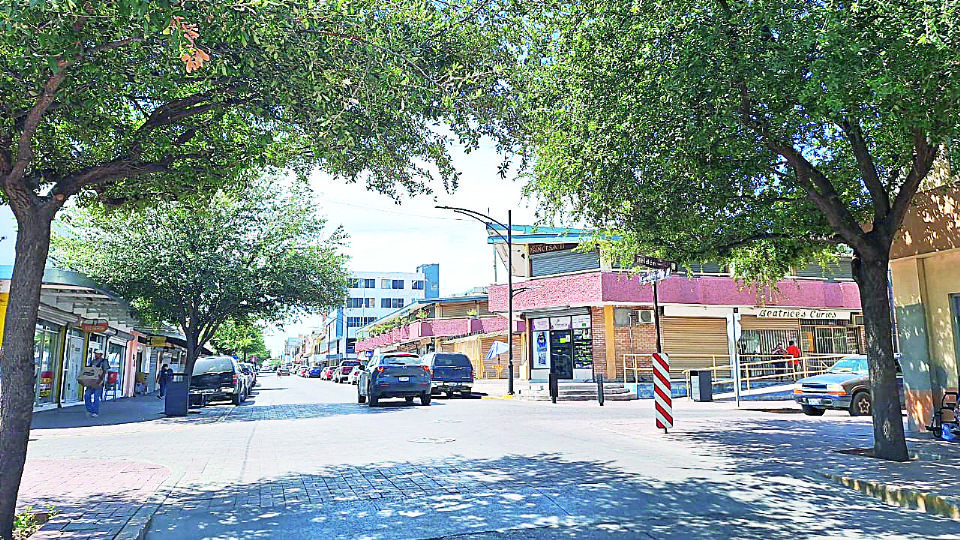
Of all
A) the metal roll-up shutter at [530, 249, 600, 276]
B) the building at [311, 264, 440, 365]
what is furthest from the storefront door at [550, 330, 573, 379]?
the building at [311, 264, 440, 365]

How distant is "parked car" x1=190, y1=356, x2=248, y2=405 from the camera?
23.5m

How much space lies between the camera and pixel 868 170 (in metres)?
10.1

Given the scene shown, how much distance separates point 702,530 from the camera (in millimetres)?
6094

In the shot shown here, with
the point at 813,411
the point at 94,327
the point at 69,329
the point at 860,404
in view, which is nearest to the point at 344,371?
the point at 94,327

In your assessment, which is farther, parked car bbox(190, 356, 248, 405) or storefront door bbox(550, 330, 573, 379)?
storefront door bbox(550, 330, 573, 379)

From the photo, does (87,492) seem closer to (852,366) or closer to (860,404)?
(860,404)

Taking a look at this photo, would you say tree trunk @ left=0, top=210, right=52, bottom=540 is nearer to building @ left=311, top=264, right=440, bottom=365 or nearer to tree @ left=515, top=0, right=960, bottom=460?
tree @ left=515, top=0, right=960, bottom=460

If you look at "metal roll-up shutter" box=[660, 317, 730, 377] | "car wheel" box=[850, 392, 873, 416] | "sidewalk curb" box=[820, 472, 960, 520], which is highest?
"metal roll-up shutter" box=[660, 317, 730, 377]

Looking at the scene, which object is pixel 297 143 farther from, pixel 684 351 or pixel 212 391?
pixel 684 351

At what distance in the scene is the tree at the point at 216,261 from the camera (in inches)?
907

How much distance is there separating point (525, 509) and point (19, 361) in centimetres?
497

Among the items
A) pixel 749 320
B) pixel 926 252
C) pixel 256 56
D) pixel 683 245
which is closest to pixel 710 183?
pixel 683 245

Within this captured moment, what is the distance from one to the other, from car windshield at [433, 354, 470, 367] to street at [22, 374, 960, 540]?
35.7ft

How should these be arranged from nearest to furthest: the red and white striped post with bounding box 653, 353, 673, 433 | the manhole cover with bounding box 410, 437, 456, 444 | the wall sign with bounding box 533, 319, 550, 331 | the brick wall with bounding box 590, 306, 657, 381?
the manhole cover with bounding box 410, 437, 456, 444 → the red and white striped post with bounding box 653, 353, 673, 433 → the brick wall with bounding box 590, 306, 657, 381 → the wall sign with bounding box 533, 319, 550, 331
